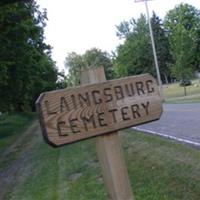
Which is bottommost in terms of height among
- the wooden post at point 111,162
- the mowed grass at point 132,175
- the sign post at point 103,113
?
the mowed grass at point 132,175

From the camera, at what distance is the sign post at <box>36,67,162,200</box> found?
3861 mm

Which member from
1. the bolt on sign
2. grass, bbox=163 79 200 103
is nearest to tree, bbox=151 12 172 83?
grass, bbox=163 79 200 103

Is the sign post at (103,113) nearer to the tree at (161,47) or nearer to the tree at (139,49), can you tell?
the tree at (139,49)

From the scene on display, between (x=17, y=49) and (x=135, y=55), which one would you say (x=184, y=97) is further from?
(x=135, y=55)

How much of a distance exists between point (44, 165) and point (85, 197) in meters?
5.69

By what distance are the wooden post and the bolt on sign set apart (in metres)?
0.10

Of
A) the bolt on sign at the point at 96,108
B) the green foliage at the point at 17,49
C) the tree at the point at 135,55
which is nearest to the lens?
the bolt on sign at the point at 96,108

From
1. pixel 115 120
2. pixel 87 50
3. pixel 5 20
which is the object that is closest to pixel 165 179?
pixel 115 120

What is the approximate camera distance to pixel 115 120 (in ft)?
13.4

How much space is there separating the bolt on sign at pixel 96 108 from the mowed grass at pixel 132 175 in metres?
2.58

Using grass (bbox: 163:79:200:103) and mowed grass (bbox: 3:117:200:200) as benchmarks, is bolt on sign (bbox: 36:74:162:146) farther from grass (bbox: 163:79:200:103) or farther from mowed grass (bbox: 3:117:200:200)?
grass (bbox: 163:79:200:103)

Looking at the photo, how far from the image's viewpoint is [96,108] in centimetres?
402

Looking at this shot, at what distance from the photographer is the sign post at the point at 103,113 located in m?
3.86

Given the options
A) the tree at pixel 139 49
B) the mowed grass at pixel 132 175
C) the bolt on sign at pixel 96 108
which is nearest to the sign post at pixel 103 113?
the bolt on sign at pixel 96 108
